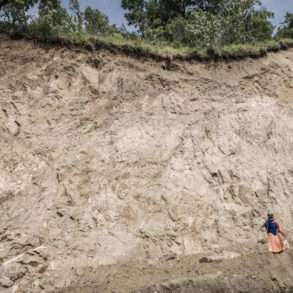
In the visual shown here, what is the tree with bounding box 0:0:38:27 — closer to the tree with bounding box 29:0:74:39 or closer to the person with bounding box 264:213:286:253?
the tree with bounding box 29:0:74:39

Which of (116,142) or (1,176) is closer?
(1,176)

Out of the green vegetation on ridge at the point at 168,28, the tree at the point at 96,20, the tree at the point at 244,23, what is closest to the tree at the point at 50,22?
the green vegetation on ridge at the point at 168,28

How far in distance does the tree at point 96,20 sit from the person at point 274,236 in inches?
423

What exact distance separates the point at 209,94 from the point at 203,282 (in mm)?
5956

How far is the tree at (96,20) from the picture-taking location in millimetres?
15078

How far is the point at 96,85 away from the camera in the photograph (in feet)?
33.2

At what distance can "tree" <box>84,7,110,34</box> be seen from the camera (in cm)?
1508

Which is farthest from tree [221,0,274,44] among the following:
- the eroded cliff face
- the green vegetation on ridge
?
the eroded cliff face

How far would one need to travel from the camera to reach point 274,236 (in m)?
8.14

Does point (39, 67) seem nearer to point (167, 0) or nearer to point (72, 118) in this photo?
point (72, 118)

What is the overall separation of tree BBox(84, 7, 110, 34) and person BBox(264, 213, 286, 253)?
1074 centimetres

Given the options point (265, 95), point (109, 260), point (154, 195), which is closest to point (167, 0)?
point (265, 95)

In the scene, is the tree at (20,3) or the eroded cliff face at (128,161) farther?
the tree at (20,3)

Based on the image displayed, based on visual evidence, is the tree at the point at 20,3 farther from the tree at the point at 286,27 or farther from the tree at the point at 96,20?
the tree at the point at 286,27
